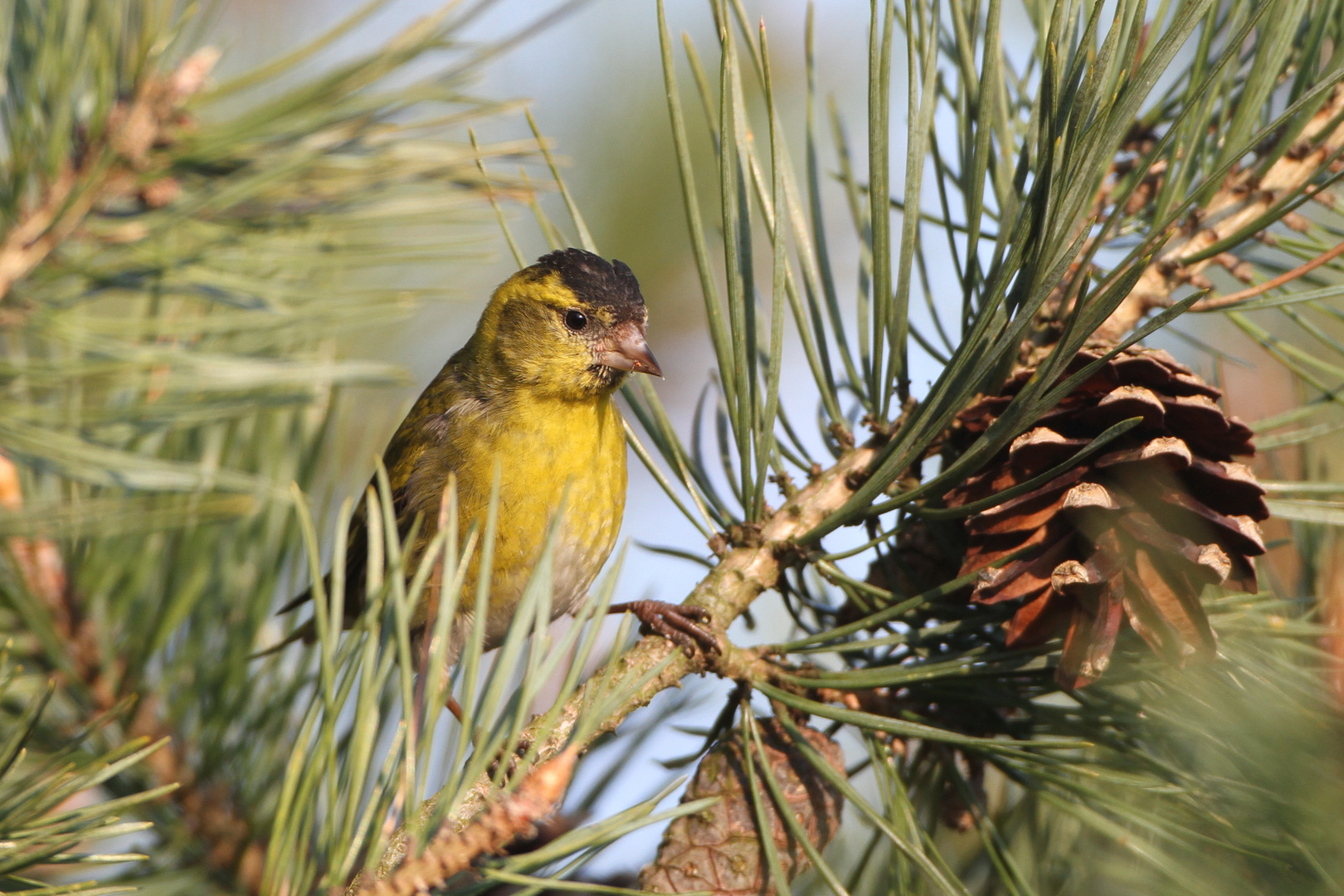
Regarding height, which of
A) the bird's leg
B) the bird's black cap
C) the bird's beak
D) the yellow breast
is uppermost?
the bird's black cap

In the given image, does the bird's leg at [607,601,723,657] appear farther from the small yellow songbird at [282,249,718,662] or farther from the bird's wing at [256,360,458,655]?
the bird's wing at [256,360,458,655]

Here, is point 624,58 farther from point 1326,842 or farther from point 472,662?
point 1326,842

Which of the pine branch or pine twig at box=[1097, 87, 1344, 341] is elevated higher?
pine twig at box=[1097, 87, 1344, 341]

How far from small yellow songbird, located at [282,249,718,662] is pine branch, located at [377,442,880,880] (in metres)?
0.96

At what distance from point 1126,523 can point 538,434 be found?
1828 mm

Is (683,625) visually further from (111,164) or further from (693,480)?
(111,164)

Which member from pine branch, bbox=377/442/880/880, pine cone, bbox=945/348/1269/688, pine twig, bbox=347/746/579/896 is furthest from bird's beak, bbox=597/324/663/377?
pine twig, bbox=347/746/579/896

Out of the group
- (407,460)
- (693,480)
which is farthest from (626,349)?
(693,480)

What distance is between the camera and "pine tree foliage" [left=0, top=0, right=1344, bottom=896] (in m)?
1.20

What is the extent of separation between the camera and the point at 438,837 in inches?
44.7

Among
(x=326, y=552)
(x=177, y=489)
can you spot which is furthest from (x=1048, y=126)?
(x=326, y=552)

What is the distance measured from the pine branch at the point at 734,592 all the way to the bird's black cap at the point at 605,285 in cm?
128

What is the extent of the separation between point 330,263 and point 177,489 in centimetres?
45

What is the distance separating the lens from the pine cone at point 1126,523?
130 centimetres
